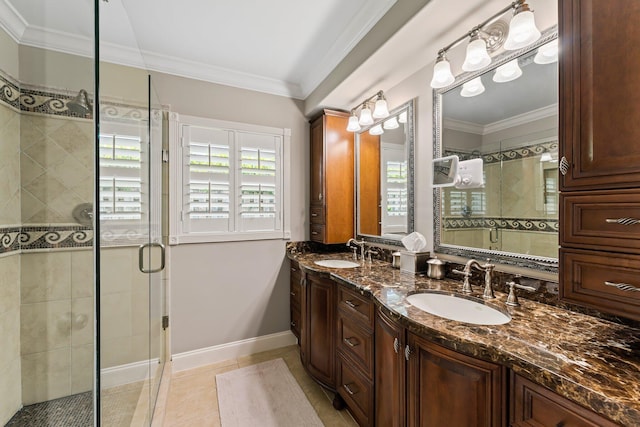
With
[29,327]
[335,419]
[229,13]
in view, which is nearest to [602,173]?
[335,419]

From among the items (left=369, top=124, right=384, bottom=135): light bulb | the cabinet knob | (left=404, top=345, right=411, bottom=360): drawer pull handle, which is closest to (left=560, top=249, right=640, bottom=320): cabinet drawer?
the cabinet knob

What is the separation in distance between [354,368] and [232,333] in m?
1.39

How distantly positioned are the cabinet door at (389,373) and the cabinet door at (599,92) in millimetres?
862

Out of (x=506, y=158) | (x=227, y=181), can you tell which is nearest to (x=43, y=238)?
(x=227, y=181)

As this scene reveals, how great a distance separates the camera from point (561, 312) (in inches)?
41.9

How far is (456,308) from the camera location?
4.31ft

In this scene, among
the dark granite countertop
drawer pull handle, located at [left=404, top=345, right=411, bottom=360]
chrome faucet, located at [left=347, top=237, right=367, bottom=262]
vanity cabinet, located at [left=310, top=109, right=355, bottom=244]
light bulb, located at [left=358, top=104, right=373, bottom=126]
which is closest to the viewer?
the dark granite countertop

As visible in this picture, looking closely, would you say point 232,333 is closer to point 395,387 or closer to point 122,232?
point 122,232

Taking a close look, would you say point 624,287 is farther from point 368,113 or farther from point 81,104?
point 81,104

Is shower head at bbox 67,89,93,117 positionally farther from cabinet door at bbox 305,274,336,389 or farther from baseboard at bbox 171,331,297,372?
Result: baseboard at bbox 171,331,297,372

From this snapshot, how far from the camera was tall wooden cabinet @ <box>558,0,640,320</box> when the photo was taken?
72cm

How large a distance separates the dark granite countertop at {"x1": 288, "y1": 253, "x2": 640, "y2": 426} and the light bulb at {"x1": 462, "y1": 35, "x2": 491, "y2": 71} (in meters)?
1.16

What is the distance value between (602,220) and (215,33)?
2.38 m

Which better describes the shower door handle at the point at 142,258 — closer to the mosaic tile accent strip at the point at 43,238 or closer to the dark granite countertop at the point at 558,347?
the mosaic tile accent strip at the point at 43,238
